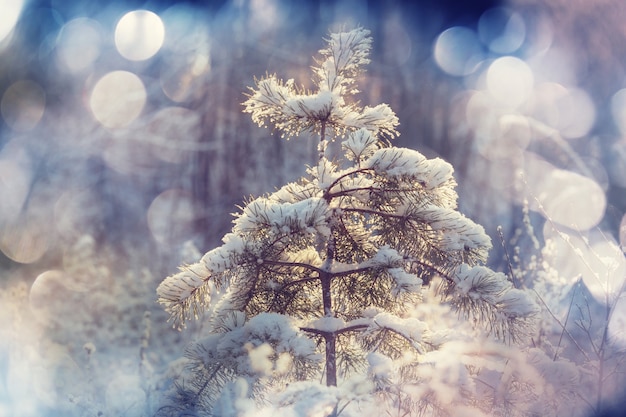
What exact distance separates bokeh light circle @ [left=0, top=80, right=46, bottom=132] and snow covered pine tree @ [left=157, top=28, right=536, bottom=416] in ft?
23.2

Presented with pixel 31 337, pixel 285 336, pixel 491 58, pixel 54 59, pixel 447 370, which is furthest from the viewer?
pixel 54 59

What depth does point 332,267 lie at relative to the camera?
245 cm

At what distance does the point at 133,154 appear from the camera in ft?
30.7

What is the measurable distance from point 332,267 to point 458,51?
21.3ft

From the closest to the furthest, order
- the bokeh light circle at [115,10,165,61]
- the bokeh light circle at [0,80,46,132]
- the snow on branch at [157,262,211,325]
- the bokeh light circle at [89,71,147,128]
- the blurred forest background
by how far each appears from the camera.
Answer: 1. the snow on branch at [157,262,211,325]
2. the blurred forest background
3. the bokeh light circle at [115,10,165,61]
4. the bokeh light circle at [0,80,46,132]
5. the bokeh light circle at [89,71,147,128]

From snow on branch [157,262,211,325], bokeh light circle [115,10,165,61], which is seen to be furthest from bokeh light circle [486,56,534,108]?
snow on branch [157,262,211,325]

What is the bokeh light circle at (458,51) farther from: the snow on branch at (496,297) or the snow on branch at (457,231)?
the snow on branch at (496,297)

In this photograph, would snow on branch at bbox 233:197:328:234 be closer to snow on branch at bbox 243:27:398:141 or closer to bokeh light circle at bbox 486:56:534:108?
snow on branch at bbox 243:27:398:141

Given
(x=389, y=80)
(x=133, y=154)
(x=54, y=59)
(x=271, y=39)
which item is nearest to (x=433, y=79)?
(x=389, y=80)

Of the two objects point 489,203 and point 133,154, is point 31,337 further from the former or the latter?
point 489,203

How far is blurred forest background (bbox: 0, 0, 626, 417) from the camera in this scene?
590 cm

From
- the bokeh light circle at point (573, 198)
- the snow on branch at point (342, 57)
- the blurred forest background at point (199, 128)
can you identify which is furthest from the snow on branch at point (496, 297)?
the blurred forest background at point (199, 128)

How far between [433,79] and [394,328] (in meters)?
7.21

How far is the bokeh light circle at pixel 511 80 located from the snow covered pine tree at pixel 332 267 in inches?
206
